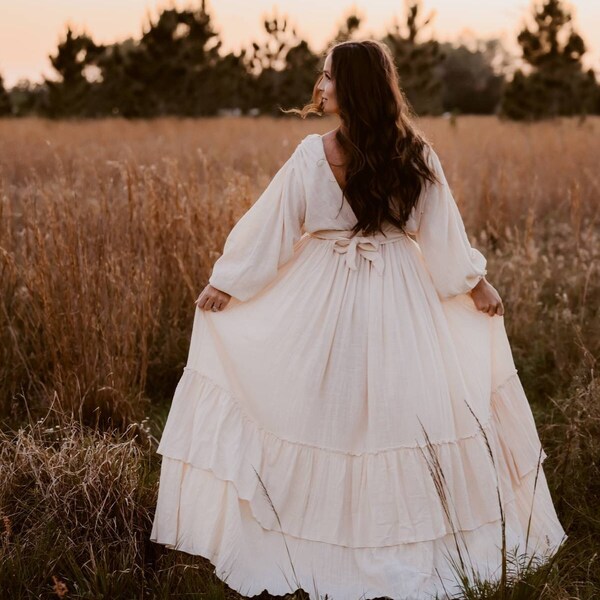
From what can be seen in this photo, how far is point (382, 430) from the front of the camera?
2486mm

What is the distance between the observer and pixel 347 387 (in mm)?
2527

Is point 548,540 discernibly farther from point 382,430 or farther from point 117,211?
point 117,211

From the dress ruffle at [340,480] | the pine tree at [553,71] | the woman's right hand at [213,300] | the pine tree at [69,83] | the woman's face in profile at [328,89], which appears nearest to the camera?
the dress ruffle at [340,480]

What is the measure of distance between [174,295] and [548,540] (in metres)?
→ 2.43

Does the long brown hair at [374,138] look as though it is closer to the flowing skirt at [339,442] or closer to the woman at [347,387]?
the woman at [347,387]

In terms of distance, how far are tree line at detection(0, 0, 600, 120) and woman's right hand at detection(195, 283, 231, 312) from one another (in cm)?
2192

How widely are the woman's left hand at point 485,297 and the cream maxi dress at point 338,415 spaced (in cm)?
4

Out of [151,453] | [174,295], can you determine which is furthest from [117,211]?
[151,453]

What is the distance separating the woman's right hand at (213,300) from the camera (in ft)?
8.94

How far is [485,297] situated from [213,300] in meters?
0.89

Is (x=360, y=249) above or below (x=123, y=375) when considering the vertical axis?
above

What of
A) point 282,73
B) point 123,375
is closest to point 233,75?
point 282,73

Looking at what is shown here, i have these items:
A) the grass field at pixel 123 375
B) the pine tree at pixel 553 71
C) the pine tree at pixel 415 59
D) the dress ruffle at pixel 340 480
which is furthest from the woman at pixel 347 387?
the pine tree at pixel 415 59

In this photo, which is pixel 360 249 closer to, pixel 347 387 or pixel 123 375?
pixel 347 387
